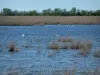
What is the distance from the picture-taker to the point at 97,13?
529 feet

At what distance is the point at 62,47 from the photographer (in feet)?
108

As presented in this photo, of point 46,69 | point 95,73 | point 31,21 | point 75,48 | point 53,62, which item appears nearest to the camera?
point 95,73

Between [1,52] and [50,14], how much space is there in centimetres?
14030

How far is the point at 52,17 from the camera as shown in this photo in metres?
164

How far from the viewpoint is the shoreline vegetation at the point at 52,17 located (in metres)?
159

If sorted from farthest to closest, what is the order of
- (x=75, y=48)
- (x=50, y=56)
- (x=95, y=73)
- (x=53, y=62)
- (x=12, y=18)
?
(x=12, y=18), (x=75, y=48), (x=50, y=56), (x=53, y=62), (x=95, y=73)

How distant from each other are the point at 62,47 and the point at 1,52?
470cm

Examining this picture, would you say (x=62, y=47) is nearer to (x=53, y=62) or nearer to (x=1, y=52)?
(x=1, y=52)

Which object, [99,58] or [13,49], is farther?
[13,49]

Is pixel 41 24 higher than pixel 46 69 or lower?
lower

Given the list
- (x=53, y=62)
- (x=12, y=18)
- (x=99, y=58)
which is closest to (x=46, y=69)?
(x=53, y=62)

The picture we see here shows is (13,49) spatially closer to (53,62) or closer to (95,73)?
(53,62)

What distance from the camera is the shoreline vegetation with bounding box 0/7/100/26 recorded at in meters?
159

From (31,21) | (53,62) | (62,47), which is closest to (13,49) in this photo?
(62,47)
